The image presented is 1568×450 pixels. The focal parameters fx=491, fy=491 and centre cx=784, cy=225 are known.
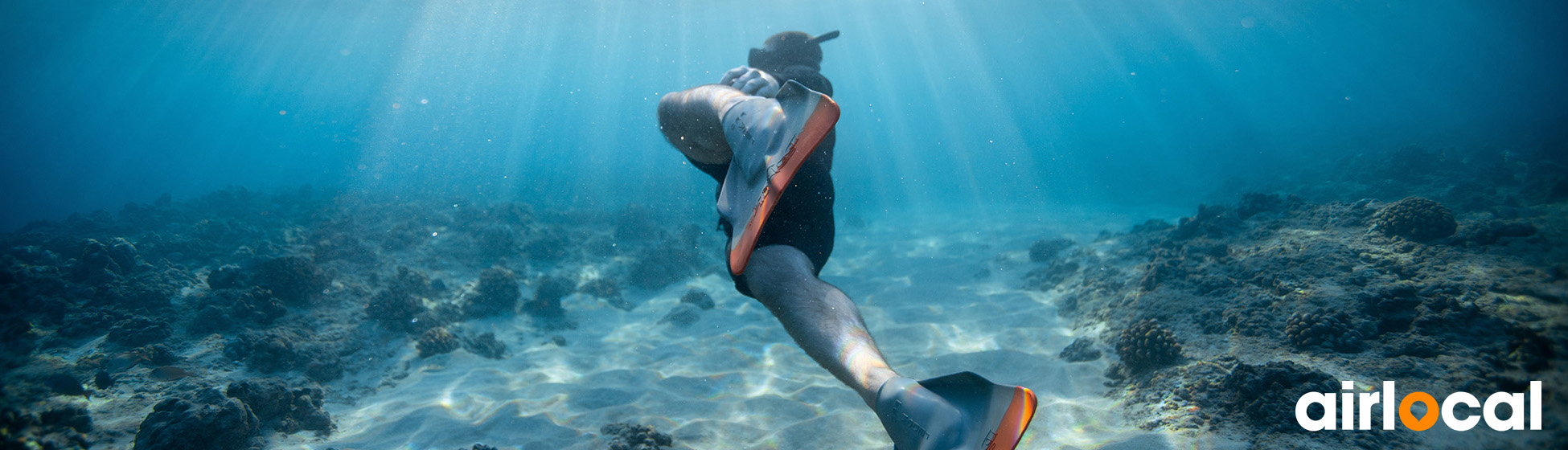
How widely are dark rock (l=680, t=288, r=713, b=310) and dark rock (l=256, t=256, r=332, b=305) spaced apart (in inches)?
230

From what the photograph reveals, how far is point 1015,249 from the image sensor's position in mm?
13641

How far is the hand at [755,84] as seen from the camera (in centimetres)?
233

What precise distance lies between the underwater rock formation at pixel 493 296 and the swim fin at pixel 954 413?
30.4 ft

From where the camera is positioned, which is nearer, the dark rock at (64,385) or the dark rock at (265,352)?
the dark rock at (64,385)

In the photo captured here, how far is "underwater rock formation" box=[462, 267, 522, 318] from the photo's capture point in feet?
28.8

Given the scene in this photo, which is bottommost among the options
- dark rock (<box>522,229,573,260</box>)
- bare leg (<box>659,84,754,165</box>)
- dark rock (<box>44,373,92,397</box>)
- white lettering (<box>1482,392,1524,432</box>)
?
dark rock (<box>44,373,92,397</box>)

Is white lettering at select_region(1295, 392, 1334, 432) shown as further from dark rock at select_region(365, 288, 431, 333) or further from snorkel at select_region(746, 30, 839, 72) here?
dark rock at select_region(365, 288, 431, 333)

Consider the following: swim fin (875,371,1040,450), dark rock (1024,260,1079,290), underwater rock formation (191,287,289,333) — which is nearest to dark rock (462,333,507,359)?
underwater rock formation (191,287,289,333)

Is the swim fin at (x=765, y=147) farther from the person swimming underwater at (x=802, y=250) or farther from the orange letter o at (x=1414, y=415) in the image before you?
the orange letter o at (x=1414, y=415)

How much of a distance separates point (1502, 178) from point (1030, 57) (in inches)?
2340

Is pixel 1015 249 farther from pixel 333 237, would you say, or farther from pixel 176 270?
pixel 176 270

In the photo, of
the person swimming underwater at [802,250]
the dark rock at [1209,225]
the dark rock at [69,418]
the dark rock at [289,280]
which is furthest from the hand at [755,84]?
the dark rock at [1209,225]

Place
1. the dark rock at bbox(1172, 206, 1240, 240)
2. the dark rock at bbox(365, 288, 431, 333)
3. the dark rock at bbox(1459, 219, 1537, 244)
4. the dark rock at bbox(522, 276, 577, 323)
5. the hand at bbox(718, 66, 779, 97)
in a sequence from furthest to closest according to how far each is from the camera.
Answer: the dark rock at bbox(522, 276, 577, 323), the dark rock at bbox(1172, 206, 1240, 240), the dark rock at bbox(365, 288, 431, 333), the dark rock at bbox(1459, 219, 1537, 244), the hand at bbox(718, 66, 779, 97)

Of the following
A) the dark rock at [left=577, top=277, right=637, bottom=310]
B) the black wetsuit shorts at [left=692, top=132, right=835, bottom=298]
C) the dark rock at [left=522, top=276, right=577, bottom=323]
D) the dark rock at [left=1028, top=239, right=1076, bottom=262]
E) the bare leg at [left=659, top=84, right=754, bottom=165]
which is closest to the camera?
the bare leg at [left=659, top=84, right=754, bottom=165]
